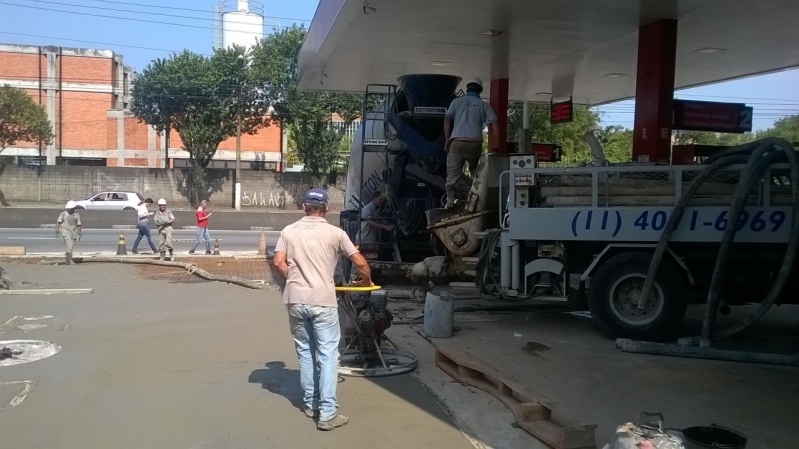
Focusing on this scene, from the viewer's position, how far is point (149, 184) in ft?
144

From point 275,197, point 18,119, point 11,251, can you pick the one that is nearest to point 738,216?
point 11,251

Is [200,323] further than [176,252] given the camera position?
No

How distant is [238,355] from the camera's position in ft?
25.8

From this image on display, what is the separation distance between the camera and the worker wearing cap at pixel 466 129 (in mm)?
10180

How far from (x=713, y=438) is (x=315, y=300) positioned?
9.74 feet

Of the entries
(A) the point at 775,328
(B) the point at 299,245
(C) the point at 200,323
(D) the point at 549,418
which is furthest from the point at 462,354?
(A) the point at 775,328

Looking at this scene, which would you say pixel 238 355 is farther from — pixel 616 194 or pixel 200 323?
pixel 616 194

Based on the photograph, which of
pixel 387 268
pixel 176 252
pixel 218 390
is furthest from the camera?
pixel 176 252

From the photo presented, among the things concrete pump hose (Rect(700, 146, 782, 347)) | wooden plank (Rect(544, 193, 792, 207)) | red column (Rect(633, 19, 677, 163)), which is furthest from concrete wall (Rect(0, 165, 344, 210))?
concrete pump hose (Rect(700, 146, 782, 347))

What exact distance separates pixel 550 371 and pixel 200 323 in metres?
5.08

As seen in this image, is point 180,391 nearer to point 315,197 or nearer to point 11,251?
point 315,197

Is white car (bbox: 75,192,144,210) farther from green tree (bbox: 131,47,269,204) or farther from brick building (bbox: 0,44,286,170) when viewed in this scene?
brick building (bbox: 0,44,286,170)

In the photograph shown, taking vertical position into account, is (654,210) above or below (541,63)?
below

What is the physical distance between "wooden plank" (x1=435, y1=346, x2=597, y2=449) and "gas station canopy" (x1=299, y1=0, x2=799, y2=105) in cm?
624
